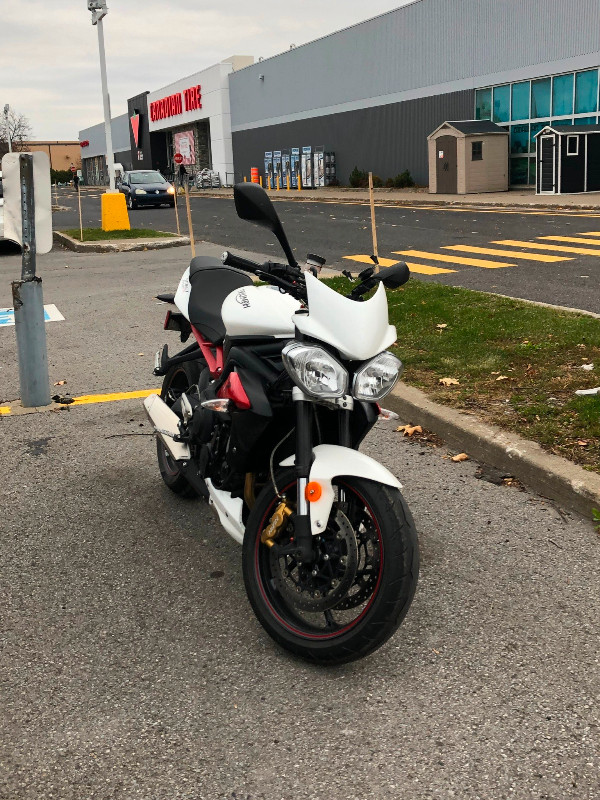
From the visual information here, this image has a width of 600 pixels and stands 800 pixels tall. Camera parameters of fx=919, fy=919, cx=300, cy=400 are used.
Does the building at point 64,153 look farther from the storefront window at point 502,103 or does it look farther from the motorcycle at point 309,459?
the motorcycle at point 309,459

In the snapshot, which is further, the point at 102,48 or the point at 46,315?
the point at 102,48

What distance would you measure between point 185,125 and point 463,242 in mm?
61024

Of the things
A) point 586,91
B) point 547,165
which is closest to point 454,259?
point 547,165

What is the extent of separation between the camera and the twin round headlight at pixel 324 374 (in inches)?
116

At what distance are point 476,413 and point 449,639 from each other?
2.50 m

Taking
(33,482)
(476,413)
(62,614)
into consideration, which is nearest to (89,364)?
(33,482)

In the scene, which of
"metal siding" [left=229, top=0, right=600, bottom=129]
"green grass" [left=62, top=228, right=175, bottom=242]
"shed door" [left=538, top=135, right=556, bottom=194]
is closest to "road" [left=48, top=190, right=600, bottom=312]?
"green grass" [left=62, top=228, right=175, bottom=242]

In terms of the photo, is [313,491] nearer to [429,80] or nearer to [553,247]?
[553,247]

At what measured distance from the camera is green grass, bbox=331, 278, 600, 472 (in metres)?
5.27

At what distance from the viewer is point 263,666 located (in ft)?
10.6

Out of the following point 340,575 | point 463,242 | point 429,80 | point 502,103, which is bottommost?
point 340,575

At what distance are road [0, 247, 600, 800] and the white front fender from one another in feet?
1.88

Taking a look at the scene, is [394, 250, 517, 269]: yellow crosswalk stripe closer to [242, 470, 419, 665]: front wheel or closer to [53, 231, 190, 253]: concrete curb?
[53, 231, 190, 253]: concrete curb

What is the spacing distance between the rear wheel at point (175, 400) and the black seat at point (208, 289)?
1.59 feet
